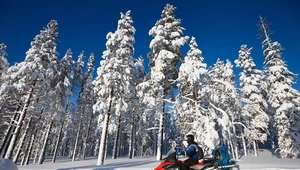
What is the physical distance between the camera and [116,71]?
16.8 m

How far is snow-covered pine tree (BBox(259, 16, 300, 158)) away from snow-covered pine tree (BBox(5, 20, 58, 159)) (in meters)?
29.3

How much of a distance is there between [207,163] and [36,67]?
1896cm

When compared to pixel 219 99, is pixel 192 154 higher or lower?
lower

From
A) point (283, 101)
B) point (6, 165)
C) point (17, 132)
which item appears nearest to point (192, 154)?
point (6, 165)

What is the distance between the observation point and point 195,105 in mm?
13031

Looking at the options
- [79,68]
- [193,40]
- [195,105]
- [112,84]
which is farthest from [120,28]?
[79,68]

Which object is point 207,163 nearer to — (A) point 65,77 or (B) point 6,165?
(B) point 6,165

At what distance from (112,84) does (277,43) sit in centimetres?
2515

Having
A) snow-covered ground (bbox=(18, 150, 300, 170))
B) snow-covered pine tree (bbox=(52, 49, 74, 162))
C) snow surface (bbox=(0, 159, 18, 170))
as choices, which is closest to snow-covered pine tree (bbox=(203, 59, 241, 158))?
snow-covered ground (bbox=(18, 150, 300, 170))

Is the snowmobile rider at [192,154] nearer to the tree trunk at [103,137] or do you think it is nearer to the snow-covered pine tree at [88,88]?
the tree trunk at [103,137]

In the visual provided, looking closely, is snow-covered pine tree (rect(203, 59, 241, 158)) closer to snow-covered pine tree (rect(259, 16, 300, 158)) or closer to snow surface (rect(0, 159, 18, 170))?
snow surface (rect(0, 159, 18, 170))

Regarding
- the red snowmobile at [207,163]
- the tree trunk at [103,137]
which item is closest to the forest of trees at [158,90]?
the tree trunk at [103,137]

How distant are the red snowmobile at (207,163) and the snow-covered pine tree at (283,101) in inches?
841

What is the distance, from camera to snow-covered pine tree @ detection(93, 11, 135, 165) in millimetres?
16422
